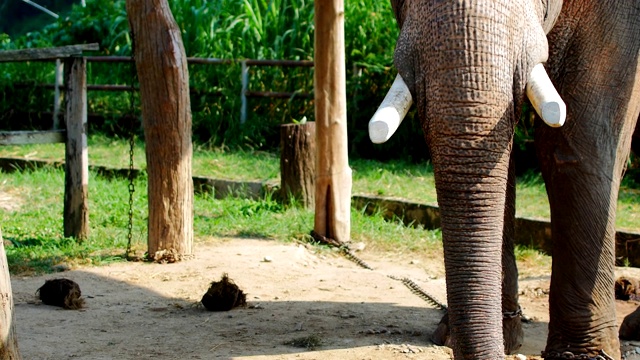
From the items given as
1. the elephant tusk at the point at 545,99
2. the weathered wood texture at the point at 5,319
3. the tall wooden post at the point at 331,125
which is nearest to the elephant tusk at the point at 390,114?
the elephant tusk at the point at 545,99

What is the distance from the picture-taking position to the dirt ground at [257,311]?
5.66m

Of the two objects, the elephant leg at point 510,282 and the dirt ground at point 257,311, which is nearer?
the dirt ground at point 257,311

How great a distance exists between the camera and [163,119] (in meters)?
7.82

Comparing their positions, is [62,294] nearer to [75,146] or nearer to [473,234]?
[75,146]

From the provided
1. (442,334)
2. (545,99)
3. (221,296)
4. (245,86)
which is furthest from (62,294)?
(245,86)

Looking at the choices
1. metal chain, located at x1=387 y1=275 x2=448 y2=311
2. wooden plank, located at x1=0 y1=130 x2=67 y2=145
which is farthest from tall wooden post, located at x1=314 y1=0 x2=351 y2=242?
wooden plank, located at x1=0 y1=130 x2=67 y2=145

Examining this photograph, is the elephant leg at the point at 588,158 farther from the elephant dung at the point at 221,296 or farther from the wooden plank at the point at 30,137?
the wooden plank at the point at 30,137

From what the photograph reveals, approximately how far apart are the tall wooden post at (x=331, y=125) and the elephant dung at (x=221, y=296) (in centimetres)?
238

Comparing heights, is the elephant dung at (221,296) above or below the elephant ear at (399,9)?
below

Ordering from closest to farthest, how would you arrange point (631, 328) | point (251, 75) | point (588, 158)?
point (588, 158) → point (631, 328) → point (251, 75)

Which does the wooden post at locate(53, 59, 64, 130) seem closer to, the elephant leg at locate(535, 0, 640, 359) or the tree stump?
the tree stump

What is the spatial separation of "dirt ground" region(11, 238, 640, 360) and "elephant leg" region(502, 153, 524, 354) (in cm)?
17

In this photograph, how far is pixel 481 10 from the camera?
3.99 meters

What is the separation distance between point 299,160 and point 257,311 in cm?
336
